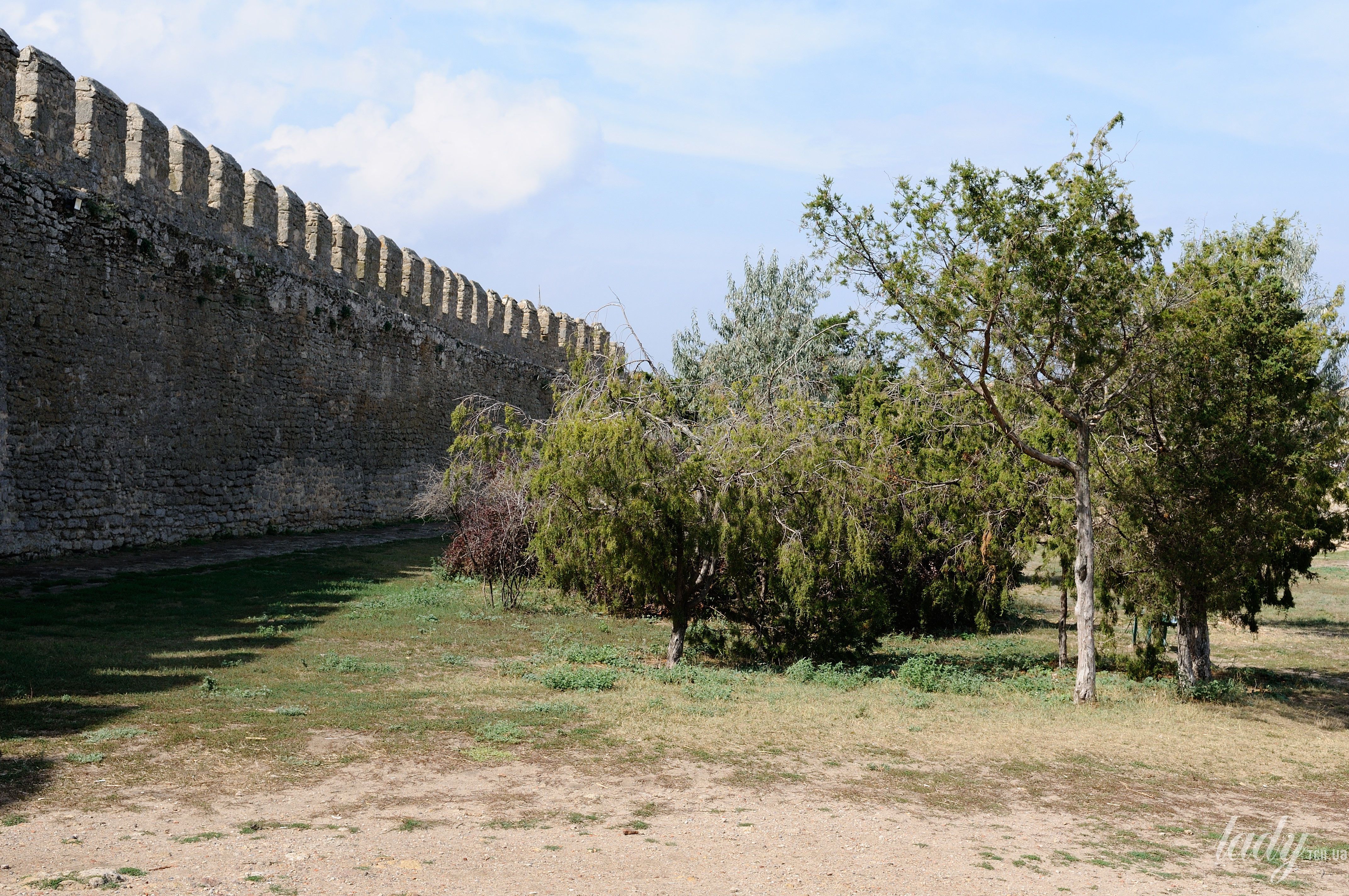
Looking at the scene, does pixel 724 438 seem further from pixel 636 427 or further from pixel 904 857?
pixel 904 857

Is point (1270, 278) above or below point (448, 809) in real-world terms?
above

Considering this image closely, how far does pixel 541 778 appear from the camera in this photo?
6395 mm

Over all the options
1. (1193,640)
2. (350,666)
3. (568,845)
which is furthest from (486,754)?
(1193,640)

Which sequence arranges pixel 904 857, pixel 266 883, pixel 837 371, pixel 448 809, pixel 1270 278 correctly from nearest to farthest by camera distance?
pixel 266 883 < pixel 904 857 < pixel 448 809 < pixel 1270 278 < pixel 837 371

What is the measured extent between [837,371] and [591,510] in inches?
512

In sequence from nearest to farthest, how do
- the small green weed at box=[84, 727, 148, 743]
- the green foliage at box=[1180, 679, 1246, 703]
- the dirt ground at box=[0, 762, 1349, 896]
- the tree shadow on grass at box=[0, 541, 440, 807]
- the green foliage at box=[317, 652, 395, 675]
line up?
the dirt ground at box=[0, 762, 1349, 896] < the small green weed at box=[84, 727, 148, 743] < the tree shadow on grass at box=[0, 541, 440, 807] < the green foliage at box=[317, 652, 395, 675] < the green foliage at box=[1180, 679, 1246, 703]

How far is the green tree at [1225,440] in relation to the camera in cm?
1089

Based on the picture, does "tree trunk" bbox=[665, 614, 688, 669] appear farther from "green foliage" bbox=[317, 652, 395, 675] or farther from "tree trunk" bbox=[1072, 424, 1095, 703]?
"tree trunk" bbox=[1072, 424, 1095, 703]

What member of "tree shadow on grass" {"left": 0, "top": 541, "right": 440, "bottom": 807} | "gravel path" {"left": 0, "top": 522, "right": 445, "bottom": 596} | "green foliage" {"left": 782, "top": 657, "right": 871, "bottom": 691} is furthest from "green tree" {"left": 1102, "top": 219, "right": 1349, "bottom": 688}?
"gravel path" {"left": 0, "top": 522, "right": 445, "bottom": 596}

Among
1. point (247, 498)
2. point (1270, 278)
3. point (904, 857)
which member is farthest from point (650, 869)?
point (247, 498)

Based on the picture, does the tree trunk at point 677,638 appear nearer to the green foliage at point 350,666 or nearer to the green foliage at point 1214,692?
the green foliage at point 350,666

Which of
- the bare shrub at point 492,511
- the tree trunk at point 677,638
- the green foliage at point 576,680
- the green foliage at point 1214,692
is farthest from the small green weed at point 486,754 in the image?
the green foliage at point 1214,692

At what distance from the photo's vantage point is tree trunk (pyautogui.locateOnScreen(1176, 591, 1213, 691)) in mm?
11477

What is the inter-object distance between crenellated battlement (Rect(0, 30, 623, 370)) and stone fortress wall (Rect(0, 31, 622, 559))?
0.11 feet
